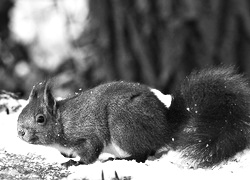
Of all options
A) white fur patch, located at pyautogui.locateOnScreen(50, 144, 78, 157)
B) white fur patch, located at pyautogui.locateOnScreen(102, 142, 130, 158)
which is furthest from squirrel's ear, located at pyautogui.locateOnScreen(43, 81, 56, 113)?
white fur patch, located at pyautogui.locateOnScreen(102, 142, 130, 158)

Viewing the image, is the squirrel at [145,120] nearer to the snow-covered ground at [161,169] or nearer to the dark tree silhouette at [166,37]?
the snow-covered ground at [161,169]

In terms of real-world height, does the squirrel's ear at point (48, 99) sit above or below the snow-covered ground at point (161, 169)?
above

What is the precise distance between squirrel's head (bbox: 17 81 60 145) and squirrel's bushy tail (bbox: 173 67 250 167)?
1.83ft

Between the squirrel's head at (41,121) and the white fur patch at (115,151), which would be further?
the squirrel's head at (41,121)

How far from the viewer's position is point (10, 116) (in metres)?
3.71

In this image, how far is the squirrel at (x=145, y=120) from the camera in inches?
116

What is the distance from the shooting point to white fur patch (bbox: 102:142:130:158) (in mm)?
3057

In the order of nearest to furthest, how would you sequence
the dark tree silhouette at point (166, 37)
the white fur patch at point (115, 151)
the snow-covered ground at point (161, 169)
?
the snow-covered ground at point (161, 169) → the white fur patch at point (115, 151) → the dark tree silhouette at point (166, 37)

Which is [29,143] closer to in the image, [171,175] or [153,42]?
[171,175]

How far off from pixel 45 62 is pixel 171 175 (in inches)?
196

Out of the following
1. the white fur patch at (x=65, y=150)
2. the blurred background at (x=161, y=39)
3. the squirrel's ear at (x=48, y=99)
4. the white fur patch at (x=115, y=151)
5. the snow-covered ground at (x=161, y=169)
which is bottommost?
the blurred background at (x=161, y=39)

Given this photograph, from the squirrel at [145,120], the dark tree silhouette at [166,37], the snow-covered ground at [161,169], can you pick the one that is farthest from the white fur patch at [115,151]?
the dark tree silhouette at [166,37]

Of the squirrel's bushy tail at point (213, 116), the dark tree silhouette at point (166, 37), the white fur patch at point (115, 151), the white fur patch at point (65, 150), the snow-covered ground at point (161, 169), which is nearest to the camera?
the snow-covered ground at point (161, 169)

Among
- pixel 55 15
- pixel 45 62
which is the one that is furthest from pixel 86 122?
pixel 55 15
